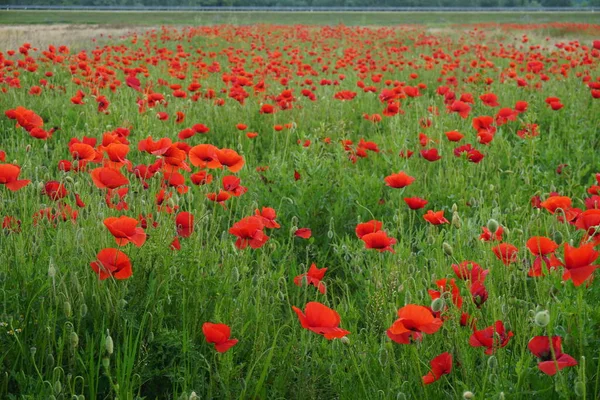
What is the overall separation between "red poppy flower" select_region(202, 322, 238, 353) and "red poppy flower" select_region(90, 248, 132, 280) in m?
0.29

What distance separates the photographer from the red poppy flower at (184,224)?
7.06ft

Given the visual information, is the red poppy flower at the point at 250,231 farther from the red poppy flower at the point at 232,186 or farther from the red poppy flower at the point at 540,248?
the red poppy flower at the point at 540,248

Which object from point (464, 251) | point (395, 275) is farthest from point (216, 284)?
point (464, 251)

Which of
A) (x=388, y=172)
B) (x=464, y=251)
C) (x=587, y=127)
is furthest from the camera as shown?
(x=587, y=127)

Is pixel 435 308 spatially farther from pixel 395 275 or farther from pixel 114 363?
pixel 114 363

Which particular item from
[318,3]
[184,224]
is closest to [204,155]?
[184,224]

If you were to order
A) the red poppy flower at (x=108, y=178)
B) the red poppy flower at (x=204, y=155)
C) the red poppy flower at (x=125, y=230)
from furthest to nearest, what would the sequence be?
the red poppy flower at (x=204, y=155) < the red poppy flower at (x=108, y=178) < the red poppy flower at (x=125, y=230)

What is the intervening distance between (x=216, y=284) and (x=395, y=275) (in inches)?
23.0

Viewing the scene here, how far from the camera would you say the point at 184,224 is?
218 cm

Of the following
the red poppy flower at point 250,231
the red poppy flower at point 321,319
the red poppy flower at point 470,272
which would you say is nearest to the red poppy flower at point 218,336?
the red poppy flower at point 321,319

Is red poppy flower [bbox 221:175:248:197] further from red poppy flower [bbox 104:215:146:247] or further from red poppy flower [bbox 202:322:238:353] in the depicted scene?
red poppy flower [bbox 202:322:238:353]

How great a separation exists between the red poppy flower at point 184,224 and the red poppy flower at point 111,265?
16.6 inches

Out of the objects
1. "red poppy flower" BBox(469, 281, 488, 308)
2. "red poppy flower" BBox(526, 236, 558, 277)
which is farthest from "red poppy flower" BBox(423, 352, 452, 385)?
"red poppy flower" BBox(526, 236, 558, 277)

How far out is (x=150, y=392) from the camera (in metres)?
1.89
